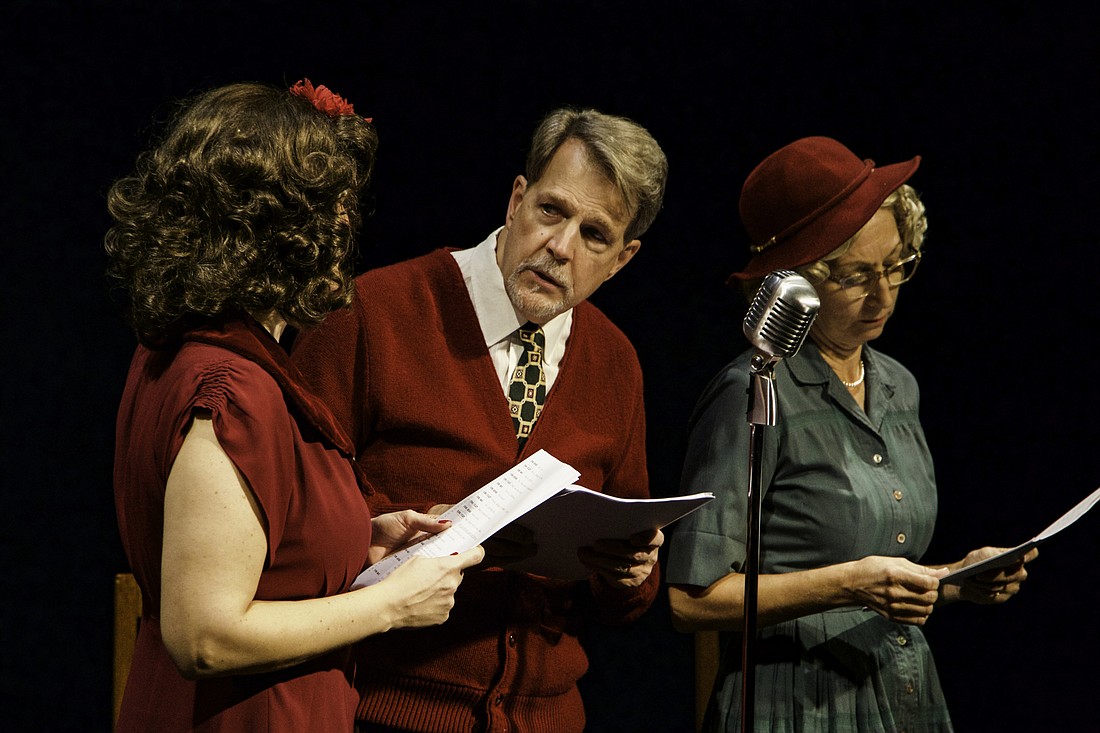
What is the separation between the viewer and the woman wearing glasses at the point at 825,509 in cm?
192

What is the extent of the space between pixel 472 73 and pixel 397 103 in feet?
0.63

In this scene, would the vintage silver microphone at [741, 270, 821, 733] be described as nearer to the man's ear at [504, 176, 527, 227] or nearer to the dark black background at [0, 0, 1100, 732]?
the man's ear at [504, 176, 527, 227]

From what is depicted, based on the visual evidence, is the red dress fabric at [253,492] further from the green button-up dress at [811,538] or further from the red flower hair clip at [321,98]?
the green button-up dress at [811,538]

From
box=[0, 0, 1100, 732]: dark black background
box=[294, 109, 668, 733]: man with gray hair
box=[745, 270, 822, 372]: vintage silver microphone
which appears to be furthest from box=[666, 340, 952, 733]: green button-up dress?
box=[0, 0, 1100, 732]: dark black background

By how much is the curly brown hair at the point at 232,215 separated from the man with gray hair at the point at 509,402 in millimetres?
491

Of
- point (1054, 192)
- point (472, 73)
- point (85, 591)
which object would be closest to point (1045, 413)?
point (1054, 192)

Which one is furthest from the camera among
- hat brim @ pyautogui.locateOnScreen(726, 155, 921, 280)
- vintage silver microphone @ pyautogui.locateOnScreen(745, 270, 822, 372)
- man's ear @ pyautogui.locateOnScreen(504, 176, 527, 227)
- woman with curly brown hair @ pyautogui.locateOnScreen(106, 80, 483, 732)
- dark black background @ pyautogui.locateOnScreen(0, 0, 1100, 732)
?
dark black background @ pyautogui.locateOnScreen(0, 0, 1100, 732)

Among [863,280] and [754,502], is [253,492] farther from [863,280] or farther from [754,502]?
[863,280]

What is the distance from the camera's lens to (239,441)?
4.17ft

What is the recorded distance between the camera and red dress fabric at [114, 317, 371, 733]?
1.29m

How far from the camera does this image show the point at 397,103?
8.71 ft

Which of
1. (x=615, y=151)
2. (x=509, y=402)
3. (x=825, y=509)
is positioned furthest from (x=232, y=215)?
(x=825, y=509)

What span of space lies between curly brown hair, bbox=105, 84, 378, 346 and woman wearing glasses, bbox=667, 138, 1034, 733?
82 cm

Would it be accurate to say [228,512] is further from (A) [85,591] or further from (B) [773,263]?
(A) [85,591]
